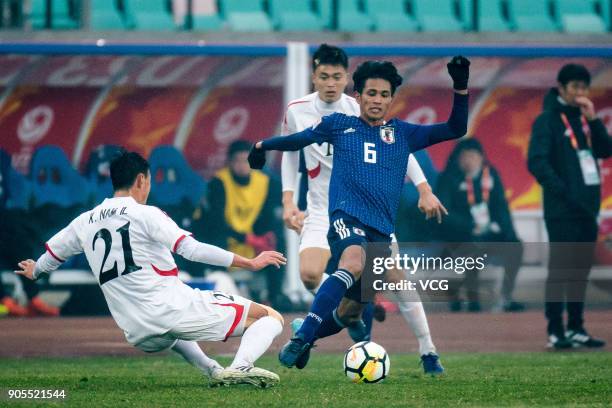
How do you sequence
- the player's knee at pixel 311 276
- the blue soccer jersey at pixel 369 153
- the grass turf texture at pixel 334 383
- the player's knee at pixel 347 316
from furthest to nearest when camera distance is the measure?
1. the player's knee at pixel 311 276
2. the player's knee at pixel 347 316
3. the blue soccer jersey at pixel 369 153
4. the grass turf texture at pixel 334 383

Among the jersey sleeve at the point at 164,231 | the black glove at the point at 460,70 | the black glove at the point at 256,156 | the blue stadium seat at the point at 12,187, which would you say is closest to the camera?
the jersey sleeve at the point at 164,231

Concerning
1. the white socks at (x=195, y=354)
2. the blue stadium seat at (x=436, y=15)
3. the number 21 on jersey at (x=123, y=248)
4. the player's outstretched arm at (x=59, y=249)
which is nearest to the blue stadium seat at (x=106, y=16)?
the blue stadium seat at (x=436, y=15)

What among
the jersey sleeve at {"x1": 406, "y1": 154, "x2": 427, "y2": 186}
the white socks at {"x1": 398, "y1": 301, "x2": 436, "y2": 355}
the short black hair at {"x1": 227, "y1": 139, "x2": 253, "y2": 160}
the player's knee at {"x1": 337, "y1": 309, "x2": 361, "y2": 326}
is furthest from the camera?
the short black hair at {"x1": 227, "y1": 139, "x2": 253, "y2": 160}

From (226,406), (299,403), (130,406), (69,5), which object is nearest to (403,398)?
(299,403)

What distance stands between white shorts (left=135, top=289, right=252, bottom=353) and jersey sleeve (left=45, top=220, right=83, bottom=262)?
0.66 meters

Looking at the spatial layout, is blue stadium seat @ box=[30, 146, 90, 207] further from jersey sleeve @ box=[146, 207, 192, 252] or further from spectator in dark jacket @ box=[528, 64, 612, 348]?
jersey sleeve @ box=[146, 207, 192, 252]

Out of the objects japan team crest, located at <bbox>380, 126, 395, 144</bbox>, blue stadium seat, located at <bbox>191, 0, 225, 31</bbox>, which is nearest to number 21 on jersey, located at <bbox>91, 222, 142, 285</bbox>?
japan team crest, located at <bbox>380, 126, 395, 144</bbox>

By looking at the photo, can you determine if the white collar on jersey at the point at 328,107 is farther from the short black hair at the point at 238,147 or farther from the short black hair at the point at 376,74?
the short black hair at the point at 238,147

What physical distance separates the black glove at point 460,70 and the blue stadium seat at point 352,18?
35.2ft

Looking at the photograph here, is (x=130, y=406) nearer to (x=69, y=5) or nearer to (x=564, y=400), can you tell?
(x=564, y=400)

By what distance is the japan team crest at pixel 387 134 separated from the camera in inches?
304

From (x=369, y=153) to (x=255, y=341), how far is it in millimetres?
1328

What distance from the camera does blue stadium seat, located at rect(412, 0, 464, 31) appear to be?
18344 millimetres

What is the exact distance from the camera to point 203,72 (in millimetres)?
14930
